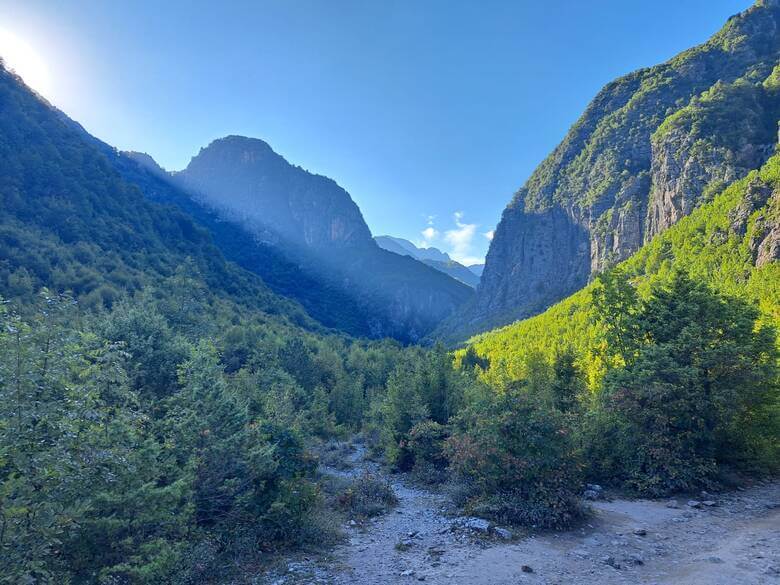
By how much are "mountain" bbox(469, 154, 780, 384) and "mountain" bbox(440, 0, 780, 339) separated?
60.2 feet

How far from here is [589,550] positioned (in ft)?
28.7

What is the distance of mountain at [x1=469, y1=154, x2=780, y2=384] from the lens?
26938 mm

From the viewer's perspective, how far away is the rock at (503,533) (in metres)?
9.62

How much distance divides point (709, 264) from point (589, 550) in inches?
1704

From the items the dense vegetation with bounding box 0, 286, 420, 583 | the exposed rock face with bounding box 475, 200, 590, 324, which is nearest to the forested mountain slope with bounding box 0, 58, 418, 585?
the dense vegetation with bounding box 0, 286, 420, 583

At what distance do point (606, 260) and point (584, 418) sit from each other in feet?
295

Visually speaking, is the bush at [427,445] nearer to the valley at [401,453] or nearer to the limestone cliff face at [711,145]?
the valley at [401,453]

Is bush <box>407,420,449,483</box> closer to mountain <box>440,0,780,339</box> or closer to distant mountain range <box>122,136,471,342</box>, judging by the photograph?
mountain <box>440,0,780,339</box>

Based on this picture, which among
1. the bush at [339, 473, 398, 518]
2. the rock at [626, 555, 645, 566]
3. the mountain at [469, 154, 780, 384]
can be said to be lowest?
the bush at [339, 473, 398, 518]

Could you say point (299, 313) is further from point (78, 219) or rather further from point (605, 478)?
point (605, 478)

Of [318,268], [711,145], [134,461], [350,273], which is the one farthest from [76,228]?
[350,273]

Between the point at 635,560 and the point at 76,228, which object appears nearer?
the point at 635,560

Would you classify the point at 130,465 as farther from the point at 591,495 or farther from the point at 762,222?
the point at 762,222

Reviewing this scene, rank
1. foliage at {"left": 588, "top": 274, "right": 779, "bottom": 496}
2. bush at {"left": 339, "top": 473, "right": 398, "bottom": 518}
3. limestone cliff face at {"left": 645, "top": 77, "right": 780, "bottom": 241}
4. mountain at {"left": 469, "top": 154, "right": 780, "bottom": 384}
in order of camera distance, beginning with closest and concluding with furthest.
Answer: bush at {"left": 339, "top": 473, "right": 398, "bottom": 518} → foliage at {"left": 588, "top": 274, "right": 779, "bottom": 496} → mountain at {"left": 469, "top": 154, "right": 780, "bottom": 384} → limestone cliff face at {"left": 645, "top": 77, "right": 780, "bottom": 241}
